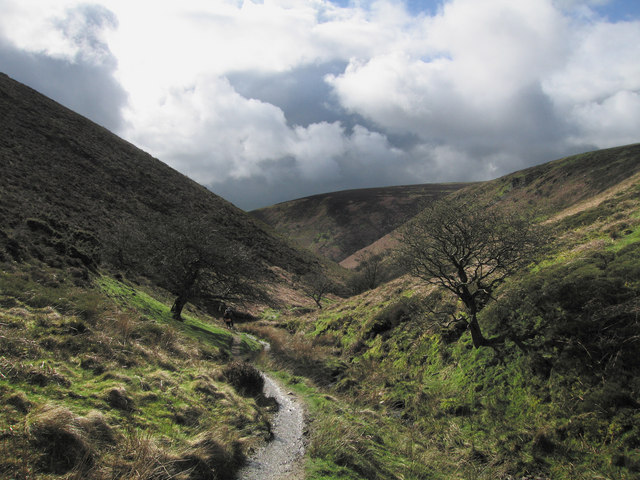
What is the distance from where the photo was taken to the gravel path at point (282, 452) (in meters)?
6.74

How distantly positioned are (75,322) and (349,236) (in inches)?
6389

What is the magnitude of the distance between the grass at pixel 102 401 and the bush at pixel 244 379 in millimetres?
277

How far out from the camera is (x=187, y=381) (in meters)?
10.2

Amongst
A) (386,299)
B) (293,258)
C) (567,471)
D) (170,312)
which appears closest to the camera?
(567,471)

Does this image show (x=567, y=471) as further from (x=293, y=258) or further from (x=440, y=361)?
(x=293, y=258)

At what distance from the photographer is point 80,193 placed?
4738 cm

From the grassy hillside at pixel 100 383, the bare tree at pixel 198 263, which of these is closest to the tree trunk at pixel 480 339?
the grassy hillside at pixel 100 383

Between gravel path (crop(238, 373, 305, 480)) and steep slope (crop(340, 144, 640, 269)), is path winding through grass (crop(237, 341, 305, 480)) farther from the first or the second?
steep slope (crop(340, 144, 640, 269))

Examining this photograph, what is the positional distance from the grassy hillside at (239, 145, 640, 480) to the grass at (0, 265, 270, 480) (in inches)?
104

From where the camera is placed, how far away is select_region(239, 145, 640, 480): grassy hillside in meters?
7.91

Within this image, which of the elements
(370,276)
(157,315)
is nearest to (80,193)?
(157,315)

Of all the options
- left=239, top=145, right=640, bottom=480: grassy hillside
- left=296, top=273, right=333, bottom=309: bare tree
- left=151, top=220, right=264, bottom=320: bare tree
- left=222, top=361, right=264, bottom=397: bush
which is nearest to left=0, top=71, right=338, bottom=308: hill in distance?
left=151, top=220, right=264, bottom=320: bare tree

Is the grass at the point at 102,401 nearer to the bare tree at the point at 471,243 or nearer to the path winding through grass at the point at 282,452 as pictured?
the path winding through grass at the point at 282,452

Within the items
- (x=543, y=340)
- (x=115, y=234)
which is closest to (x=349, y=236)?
(x=115, y=234)
